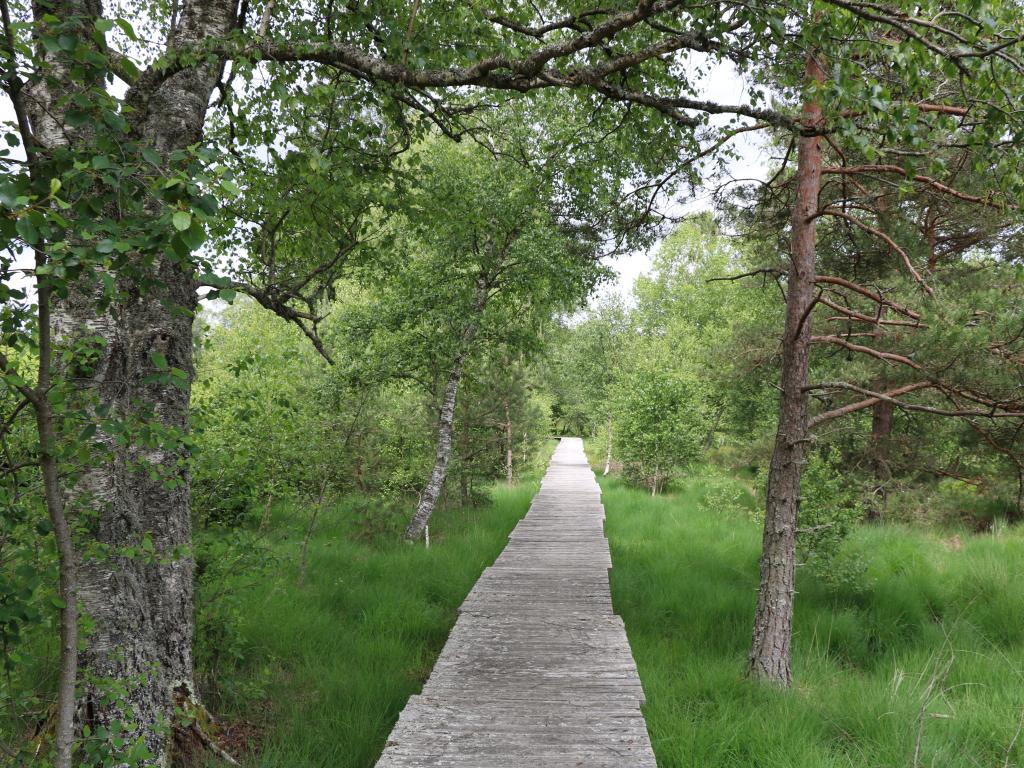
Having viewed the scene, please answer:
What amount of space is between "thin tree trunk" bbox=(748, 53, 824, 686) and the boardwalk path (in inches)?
48.5

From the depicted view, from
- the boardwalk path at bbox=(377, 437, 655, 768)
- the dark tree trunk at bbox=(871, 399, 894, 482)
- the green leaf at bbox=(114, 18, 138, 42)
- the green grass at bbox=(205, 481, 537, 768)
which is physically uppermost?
the green leaf at bbox=(114, 18, 138, 42)

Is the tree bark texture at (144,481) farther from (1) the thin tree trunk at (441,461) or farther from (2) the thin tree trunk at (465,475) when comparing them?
(2) the thin tree trunk at (465,475)

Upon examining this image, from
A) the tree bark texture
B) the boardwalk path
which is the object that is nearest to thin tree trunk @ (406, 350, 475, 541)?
the boardwalk path

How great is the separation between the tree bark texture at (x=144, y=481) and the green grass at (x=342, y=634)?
724 millimetres

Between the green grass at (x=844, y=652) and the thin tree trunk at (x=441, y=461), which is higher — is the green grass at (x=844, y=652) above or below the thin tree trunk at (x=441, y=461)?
below

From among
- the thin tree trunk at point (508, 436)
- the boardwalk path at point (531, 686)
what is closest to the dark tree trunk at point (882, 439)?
the boardwalk path at point (531, 686)

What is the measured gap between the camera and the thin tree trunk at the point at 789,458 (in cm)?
463

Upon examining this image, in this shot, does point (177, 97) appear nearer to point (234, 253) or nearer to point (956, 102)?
point (234, 253)

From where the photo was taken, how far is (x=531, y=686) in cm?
395

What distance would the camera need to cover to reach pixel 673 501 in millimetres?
12602

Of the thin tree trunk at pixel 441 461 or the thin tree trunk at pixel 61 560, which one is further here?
the thin tree trunk at pixel 441 461

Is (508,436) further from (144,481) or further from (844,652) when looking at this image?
(144,481)

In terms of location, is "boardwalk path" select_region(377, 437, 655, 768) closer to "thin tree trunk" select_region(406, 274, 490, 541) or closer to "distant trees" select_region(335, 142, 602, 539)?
"thin tree trunk" select_region(406, 274, 490, 541)

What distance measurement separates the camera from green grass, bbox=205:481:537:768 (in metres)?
3.81
